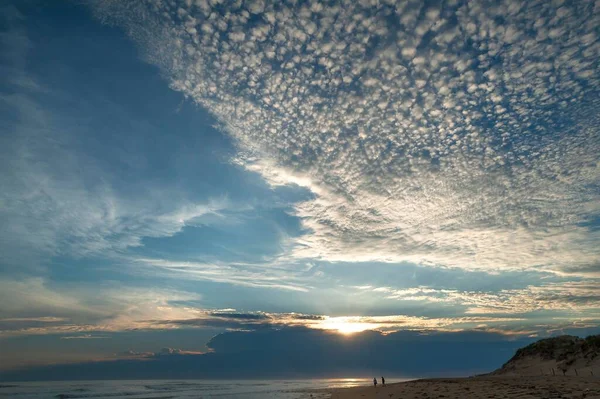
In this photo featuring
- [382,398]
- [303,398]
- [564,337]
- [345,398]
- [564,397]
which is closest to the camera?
[564,397]

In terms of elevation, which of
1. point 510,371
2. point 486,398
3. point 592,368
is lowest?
point 510,371

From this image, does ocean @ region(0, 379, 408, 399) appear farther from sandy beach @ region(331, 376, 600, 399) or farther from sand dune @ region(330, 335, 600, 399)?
sandy beach @ region(331, 376, 600, 399)

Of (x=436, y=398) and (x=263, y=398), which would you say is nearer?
(x=436, y=398)

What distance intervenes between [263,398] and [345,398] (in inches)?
744

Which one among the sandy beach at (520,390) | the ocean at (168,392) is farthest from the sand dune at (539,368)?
the ocean at (168,392)

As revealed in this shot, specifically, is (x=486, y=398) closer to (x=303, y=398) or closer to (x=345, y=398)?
(x=345, y=398)

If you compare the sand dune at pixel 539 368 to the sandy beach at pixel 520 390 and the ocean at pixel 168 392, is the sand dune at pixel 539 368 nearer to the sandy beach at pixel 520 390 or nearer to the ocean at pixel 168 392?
the sandy beach at pixel 520 390

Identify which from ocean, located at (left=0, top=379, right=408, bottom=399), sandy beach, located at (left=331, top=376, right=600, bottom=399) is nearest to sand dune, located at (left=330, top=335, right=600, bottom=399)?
sandy beach, located at (left=331, top=376, right=600, bottom=399)

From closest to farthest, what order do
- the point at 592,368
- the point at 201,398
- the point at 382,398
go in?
1. the point at 382,398
2. the point at 592,368
3. the point at 201,398

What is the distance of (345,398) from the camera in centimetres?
5266

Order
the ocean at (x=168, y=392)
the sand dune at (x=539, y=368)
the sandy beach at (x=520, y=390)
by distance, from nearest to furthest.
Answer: the sandy beach at (x=520, y=390) < the sand dune at (x=539, y=368) < the ocean at (x=168, y=392)

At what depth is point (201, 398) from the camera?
6612 centimetres

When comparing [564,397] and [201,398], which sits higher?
[564,397]

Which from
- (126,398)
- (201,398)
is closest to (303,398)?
(201,398)
